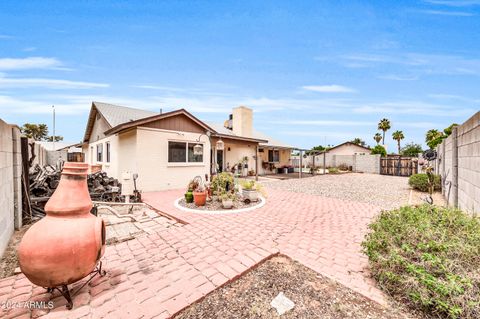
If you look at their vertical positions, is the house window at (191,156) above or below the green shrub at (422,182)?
above

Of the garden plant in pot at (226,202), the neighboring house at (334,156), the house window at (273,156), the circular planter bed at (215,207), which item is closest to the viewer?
the circular planter bed at (215,207)

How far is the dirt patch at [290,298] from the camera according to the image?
2.05m

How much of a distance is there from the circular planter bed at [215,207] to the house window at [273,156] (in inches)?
530

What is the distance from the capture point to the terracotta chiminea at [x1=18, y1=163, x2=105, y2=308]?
197cm

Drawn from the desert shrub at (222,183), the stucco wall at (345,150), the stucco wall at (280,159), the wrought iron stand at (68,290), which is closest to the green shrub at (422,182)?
the desert shrub at (222,183)

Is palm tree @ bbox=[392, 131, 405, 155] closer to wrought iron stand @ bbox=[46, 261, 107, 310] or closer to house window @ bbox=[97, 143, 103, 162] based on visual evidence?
house window @ bbox=[97, 143, 103, 162]

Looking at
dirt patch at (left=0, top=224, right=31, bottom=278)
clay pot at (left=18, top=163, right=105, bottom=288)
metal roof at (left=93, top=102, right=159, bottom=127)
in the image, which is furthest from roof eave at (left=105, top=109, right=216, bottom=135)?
clay pot at (left=18, top=163, right=105, bottom=288)

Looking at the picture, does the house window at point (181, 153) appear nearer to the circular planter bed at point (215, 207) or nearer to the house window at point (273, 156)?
the circular planter bed at point (215, 207)

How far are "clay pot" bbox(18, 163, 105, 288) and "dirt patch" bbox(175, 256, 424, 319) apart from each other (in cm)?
125

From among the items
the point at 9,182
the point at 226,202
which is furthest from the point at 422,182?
the point at 9,182

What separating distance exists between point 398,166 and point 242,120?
1638 cm

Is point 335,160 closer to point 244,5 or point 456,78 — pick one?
point 456,78

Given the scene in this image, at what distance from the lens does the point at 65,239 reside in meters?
2.04

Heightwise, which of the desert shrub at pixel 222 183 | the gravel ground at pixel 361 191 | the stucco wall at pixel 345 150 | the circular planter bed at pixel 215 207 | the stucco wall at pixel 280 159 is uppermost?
the stucco wall at pixel 345 150
